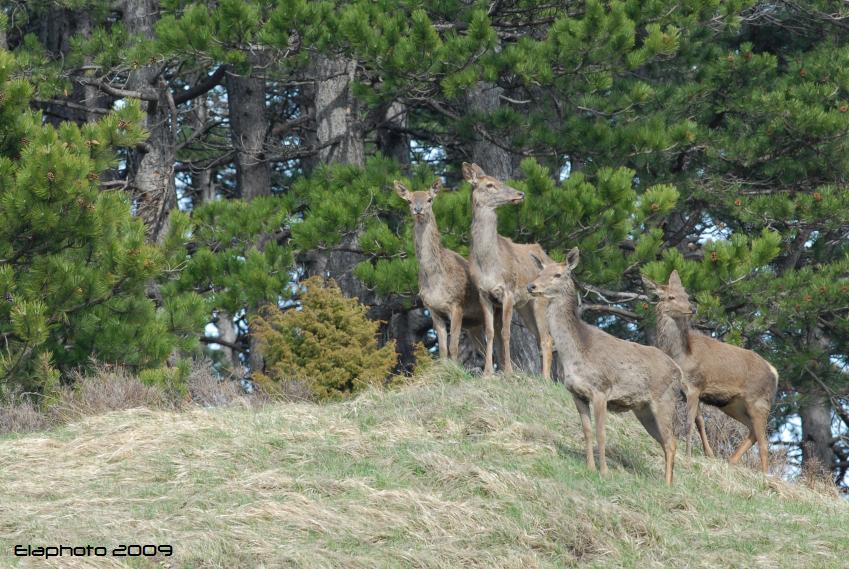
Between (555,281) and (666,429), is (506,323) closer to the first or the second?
(555,281)

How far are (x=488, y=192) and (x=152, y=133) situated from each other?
828 centimetres

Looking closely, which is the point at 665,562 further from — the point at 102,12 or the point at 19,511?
the point at 102,12

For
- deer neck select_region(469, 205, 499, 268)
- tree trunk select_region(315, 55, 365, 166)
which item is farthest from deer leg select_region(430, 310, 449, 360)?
tree trunk select_region(315, 55, 365, 166)

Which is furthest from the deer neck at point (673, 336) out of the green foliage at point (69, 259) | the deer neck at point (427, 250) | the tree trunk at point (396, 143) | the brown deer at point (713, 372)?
the tree trunk at point (396, 143)

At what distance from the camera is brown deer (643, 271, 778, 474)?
13.2 meters

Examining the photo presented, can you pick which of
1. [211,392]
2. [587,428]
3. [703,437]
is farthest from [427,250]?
[587,428]

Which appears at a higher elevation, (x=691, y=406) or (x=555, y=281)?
(x=555, y=281)

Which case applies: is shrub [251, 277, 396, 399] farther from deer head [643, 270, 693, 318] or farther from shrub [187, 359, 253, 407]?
deer head [643, 270, 693, 318]

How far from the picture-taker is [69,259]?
15.2m

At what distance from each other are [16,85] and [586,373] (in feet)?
26.5

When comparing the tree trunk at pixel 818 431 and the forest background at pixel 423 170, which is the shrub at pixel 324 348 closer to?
the forest background at pixel 423 170

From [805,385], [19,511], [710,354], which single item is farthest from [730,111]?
[19,511]

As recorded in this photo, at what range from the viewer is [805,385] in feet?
69.7

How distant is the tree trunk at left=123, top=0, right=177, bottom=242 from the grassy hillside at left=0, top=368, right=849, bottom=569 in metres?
7.55
